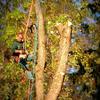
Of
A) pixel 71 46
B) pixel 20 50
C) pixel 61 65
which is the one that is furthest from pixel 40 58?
pixel 71 46

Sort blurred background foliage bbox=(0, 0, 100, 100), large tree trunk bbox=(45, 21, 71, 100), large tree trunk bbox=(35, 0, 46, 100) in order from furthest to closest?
blurred background foliage bbox=(0, 0, 100, 100) < large tree trunk bbox=(35, 0, 46, 100) < large tree trunk bbox=(45, 21, 71, 100)

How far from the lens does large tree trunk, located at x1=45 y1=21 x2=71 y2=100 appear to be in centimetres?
636

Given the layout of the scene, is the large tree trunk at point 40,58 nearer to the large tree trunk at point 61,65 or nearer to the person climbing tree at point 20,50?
the large tree trunk at point 61,65

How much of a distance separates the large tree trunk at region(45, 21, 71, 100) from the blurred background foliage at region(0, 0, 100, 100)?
14.9 feet

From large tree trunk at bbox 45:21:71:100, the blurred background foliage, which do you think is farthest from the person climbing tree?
the blurred background foliage

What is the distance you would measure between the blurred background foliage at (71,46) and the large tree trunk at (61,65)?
4.55m

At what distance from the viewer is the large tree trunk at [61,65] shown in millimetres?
6356

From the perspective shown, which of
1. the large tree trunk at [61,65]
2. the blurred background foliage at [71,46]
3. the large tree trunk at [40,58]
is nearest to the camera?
the large tree trunk at [61,65]

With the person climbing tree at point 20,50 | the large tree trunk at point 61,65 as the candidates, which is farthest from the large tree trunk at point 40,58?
the person climbing tree at point 20,50

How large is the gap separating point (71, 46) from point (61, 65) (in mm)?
7561

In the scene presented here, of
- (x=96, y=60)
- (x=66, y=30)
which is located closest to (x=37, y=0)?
(x=66, y=30)

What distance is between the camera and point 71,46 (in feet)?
45.8

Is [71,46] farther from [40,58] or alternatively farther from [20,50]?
[40,58]

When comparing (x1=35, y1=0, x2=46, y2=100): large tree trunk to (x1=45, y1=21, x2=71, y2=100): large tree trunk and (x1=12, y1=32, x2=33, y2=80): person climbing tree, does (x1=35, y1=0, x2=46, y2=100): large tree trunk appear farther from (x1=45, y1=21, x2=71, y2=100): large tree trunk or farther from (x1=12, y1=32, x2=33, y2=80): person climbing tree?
(x1=12, y1=32, x2=33, y2=80): person climbing tree
